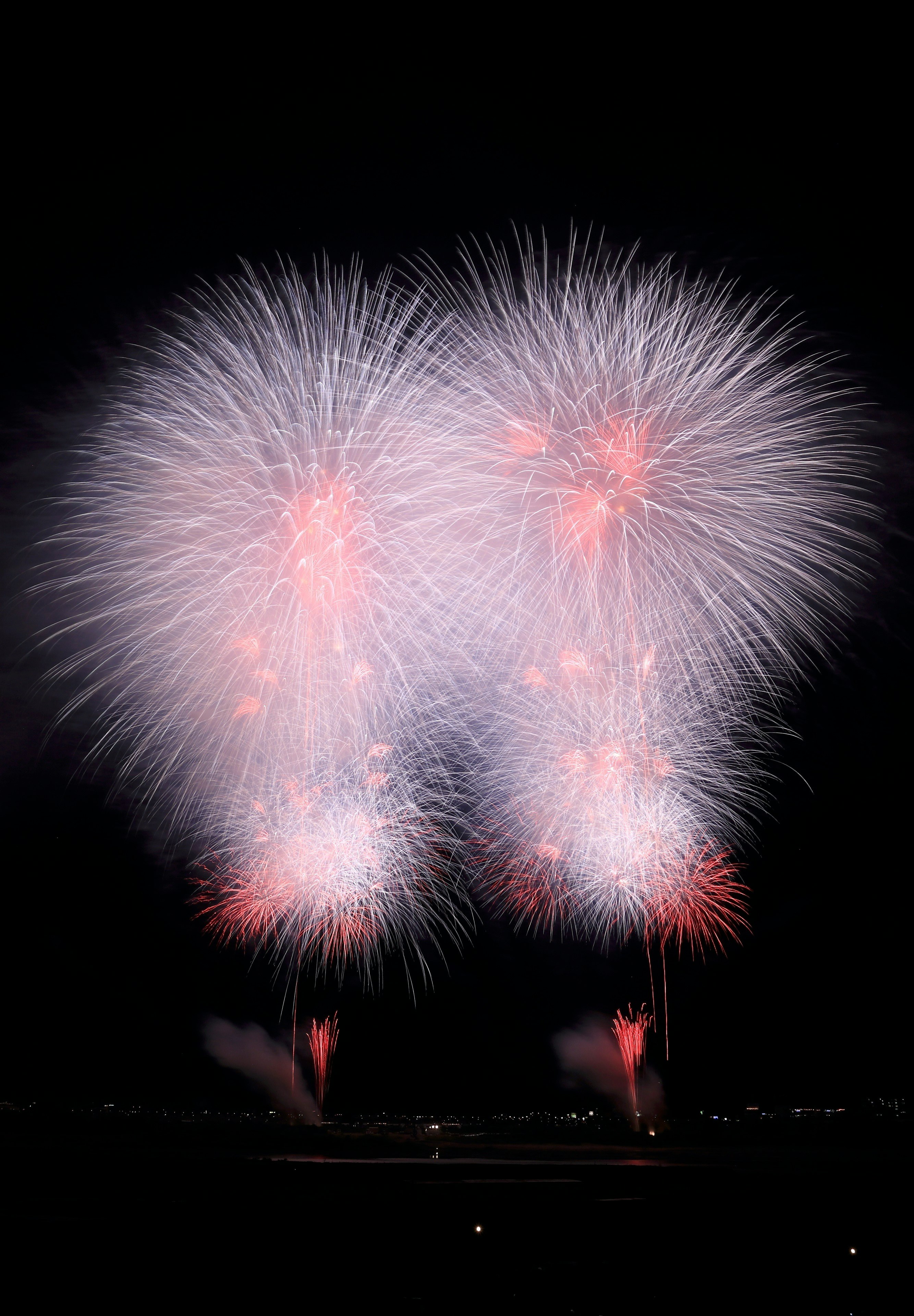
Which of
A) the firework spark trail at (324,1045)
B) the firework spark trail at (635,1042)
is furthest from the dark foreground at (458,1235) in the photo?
the firework spark trail at (324,1045)

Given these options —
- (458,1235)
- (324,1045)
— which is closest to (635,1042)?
(324,1045)

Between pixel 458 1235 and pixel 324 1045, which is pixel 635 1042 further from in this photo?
pixel 458 1235

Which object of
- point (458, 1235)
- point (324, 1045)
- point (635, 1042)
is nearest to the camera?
point (458, 1235)

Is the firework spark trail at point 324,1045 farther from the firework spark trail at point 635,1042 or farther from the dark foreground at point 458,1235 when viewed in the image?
the dark foreground at point 458,1235

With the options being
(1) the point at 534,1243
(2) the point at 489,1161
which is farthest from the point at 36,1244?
(2) the point at 489,1161

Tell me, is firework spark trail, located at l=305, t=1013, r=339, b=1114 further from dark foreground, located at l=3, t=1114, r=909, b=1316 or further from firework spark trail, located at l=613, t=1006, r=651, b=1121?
dark foreground, located at l=3, t=1114, r=909, b=1316

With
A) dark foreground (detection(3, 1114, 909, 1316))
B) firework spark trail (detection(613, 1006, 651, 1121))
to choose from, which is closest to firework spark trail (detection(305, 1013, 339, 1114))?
firework spark trail (detection(613, 1006, 651, 1121))

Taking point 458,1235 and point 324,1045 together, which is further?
point 324,1045
